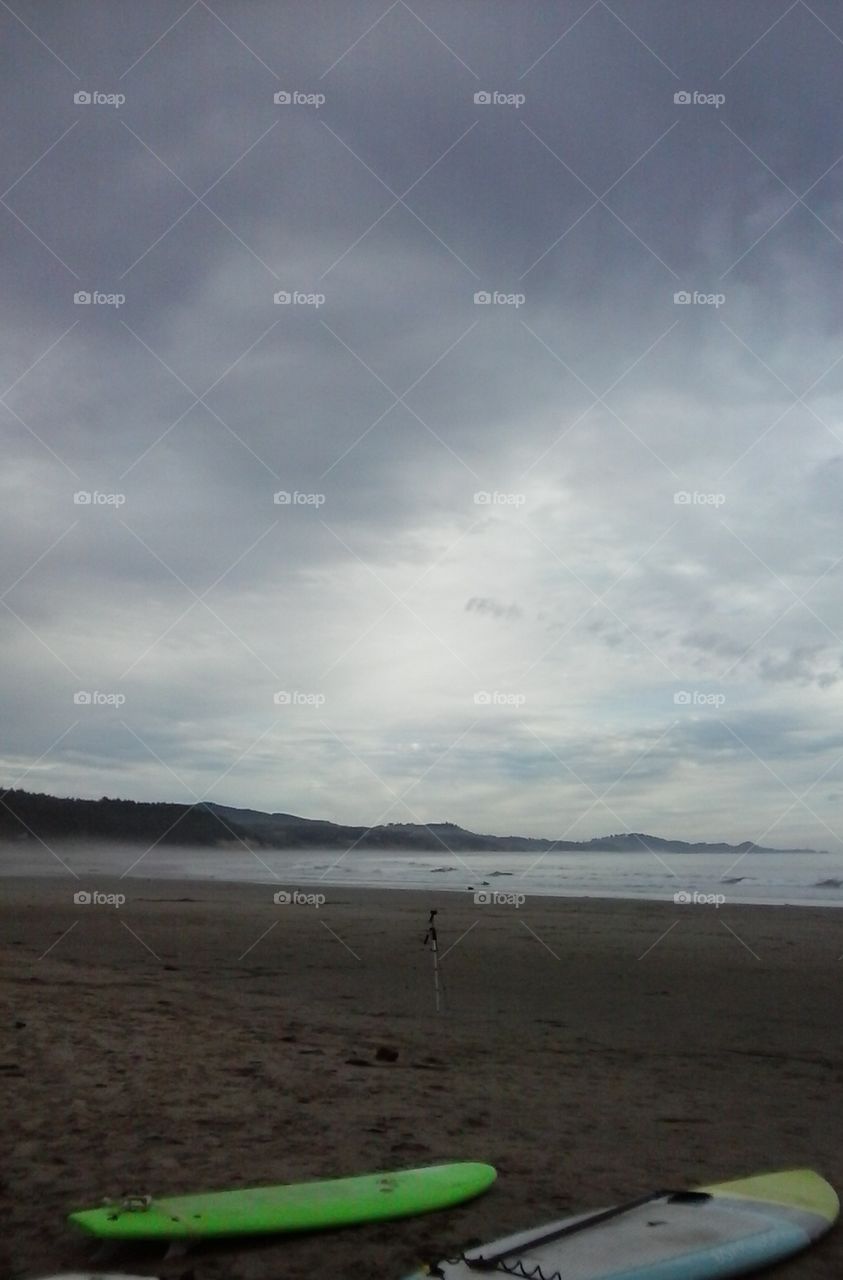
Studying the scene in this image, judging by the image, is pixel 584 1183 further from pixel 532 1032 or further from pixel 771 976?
pixel 771 976

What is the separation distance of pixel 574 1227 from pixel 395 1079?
2660mm

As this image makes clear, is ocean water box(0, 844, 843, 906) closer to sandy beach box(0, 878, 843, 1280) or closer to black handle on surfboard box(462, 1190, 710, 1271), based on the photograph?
→ sandy beach box(0, 878, 843, 1280)

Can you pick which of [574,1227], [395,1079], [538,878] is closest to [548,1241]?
[574,1227]

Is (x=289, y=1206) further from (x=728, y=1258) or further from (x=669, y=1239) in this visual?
(x=728, y=1258)

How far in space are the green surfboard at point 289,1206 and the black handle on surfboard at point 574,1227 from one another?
1.78 feet

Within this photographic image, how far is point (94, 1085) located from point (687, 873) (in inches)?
1400

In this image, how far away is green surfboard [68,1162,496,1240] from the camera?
381 cm

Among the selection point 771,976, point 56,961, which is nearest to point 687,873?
point 771,976

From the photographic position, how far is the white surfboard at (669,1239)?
3.64 m

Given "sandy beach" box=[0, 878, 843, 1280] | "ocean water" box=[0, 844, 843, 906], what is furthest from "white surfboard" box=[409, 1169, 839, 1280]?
"ocean water" box=[0, 844, 843, 906]

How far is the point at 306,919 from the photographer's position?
18953mm

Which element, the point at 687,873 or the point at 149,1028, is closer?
the point at 149,1028

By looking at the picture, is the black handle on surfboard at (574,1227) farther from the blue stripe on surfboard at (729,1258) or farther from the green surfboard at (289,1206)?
the green surfboard at (289,1206)

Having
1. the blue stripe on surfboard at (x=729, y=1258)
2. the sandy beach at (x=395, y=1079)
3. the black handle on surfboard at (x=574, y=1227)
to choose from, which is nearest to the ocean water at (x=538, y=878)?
the sandy beach at (x=395, y=1079)
